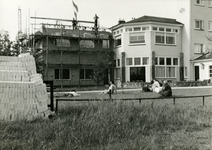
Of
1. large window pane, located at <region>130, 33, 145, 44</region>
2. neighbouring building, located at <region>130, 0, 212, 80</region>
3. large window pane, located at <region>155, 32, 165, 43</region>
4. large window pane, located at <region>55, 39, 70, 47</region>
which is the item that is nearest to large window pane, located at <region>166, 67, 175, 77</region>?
neighbouring building, located at <region>130, 0, 212, 80</region>

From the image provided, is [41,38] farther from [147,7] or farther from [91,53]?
[147,7]

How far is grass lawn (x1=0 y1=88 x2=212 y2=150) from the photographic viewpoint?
573cm

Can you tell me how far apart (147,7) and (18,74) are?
4.66 metres

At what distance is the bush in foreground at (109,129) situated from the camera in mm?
5734

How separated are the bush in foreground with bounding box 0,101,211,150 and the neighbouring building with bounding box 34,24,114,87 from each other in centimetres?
1922

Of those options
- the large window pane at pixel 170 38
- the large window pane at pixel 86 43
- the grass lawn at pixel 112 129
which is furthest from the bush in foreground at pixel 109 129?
the large window pane at pixel 86 43

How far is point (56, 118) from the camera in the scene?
7574 mm

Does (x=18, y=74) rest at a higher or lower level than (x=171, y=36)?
lower

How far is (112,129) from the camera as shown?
673 cm

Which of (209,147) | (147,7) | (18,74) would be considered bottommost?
(209,147)

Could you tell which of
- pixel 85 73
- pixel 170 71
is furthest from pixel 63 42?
pixel 170 71

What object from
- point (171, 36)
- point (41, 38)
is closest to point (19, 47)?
point (41, 38)

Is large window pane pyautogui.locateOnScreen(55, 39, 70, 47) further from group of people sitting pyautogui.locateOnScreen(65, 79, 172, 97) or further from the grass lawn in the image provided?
the grass lawn

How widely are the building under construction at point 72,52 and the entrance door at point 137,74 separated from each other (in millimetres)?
Answer: 2759
